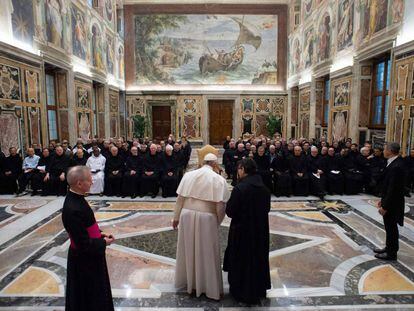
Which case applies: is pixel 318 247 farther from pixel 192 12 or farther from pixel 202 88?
pixel 192 12

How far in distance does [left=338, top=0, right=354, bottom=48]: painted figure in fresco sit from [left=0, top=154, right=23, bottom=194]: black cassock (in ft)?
38.4

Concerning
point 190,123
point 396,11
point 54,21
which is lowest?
point 190,123

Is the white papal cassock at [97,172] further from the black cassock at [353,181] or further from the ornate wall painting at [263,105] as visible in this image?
the ornate wall painting at [263,105]

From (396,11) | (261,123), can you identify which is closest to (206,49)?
(261,123)

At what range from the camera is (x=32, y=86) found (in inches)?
374

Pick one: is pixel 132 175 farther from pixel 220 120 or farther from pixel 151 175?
pixel 220 120

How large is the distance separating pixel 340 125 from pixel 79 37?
11192 millimetres

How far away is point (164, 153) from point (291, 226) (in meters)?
4.44

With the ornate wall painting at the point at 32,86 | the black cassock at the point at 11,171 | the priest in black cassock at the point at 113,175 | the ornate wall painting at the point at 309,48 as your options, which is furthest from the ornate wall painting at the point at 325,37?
the black cassock at the point at 11,171

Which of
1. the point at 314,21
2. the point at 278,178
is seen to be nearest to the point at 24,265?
the point at 278,178

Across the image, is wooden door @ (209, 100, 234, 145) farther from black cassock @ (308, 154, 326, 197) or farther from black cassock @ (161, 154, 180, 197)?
black cassock @ (308, 154, 326, 197)

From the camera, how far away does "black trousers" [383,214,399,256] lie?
14.2ft

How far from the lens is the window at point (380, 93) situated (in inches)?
390

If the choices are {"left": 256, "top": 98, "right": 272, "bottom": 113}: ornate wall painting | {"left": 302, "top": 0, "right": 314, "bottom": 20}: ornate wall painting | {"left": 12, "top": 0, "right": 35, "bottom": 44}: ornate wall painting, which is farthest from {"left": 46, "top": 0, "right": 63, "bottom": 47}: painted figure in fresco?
{"left": 256, "top": 98, "right": 272, "bottom": 113}: ornate wall painting
